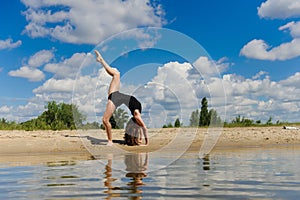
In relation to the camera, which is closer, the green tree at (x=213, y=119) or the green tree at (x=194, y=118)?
the green tree at (x=194, y=118)

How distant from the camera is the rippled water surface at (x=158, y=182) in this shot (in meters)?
6.52

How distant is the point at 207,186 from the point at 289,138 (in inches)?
628

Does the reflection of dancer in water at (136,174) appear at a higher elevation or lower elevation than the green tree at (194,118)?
lower

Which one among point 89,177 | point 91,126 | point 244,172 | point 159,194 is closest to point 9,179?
point 89,177

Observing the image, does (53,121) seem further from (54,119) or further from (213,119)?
(213,119)

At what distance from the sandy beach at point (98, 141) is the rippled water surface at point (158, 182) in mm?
5023

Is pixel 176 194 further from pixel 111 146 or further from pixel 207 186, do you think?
pixel 111 146

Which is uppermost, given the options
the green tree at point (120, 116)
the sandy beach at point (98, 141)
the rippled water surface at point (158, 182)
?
the green tree at point (120, 116)

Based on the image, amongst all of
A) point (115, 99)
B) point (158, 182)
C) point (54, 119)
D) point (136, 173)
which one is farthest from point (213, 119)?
point (158, 182)

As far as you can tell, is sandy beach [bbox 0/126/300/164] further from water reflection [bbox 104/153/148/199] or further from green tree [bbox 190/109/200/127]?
water reflection [bbox 104/153/148/199]

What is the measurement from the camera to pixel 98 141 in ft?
57.8

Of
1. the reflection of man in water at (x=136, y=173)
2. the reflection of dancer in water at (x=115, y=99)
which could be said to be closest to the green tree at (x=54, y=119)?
the reflection of dancer in water at (x=115, y=99)

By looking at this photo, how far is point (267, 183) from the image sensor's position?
7453mm

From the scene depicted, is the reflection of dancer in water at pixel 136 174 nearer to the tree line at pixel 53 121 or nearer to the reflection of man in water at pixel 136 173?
the reflection of man in water at pixel 136 173
